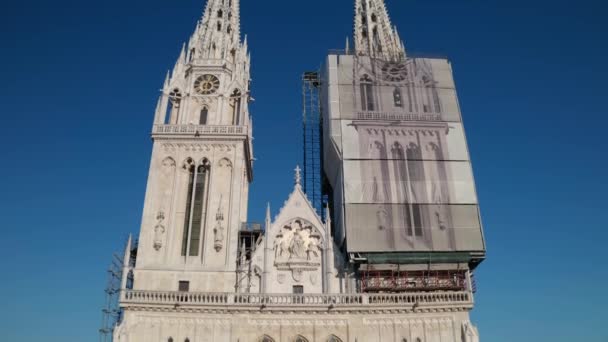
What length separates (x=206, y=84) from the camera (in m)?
38.4

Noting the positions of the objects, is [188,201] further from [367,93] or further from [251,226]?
[367,93]

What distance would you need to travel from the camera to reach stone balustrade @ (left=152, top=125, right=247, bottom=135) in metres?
34.9

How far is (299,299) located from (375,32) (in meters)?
27.0

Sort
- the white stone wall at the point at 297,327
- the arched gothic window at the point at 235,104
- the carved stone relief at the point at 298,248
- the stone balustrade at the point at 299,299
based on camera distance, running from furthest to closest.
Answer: the arched gothic window at the point at 235,104 < the carved stone relief at the point at 298,248 < the stone balustrade at the point at 299,299 < the white stone wall at the point at 297,327

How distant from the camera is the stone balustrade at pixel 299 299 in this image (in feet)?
96.0

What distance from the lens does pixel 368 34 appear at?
155 ft

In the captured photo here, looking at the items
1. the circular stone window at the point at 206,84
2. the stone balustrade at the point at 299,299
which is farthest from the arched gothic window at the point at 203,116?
the stone balustrade at the point at 299,299

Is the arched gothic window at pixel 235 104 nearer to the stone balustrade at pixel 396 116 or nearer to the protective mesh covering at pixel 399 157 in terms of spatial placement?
the protective mesh covering at pixel 399 157

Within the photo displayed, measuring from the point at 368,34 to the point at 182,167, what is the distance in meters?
22.1

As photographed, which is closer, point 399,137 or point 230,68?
point 399,137


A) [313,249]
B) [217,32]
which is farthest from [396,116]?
[217,32]

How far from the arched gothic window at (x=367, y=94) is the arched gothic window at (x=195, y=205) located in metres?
11.6

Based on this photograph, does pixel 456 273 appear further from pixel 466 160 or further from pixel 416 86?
pixel 416 86

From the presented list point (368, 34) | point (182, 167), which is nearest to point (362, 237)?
point (182, 167)
